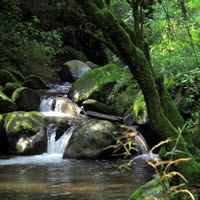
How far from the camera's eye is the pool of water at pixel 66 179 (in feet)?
20.9

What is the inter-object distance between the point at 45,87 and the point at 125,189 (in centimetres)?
1313

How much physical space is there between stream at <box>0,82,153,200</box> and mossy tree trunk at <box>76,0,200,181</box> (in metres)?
1.70

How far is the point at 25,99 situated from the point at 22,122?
278cm

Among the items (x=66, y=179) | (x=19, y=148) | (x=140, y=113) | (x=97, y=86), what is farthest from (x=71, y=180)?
(x=97, y=86)

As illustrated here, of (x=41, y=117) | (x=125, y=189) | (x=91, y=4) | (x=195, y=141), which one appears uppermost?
(x=91, y=4)

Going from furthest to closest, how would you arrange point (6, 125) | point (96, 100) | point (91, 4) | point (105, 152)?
point (96, 100)
point (6, 125)
point (105, 152)
point (91, 4)

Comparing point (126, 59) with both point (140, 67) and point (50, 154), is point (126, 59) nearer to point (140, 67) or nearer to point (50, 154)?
point (140, 67)

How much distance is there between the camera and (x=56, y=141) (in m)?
12.0

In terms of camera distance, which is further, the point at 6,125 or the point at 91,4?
the point at 6,125

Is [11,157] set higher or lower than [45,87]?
lower

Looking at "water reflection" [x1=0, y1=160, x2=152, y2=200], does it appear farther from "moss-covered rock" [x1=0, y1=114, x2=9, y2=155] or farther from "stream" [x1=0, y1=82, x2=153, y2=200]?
"moss-covered rock" [x1=0, y1=114, x2=9, y2=155]

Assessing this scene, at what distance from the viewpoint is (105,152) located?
1054 centimetres

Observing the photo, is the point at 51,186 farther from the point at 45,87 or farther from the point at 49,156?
the point at 45,87

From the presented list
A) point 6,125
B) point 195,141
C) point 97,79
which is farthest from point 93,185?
point 97,79
